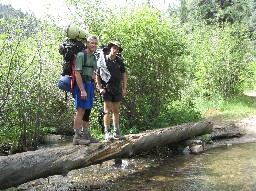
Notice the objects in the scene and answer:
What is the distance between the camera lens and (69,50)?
5961 millimetres

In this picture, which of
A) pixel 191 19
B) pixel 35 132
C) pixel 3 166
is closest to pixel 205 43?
pixel 35 132

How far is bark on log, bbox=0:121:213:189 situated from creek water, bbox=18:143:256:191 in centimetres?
48

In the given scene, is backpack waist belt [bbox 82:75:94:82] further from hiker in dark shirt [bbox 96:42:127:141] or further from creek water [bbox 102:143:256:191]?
creek water [bbox 102:143:256:191]

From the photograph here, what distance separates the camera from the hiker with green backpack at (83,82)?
5902mm

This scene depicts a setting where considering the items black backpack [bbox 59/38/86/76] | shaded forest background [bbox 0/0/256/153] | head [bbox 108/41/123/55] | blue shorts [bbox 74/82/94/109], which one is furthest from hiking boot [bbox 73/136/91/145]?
shaded forest background [bbox 0/0/256/153]

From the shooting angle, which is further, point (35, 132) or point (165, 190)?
point (35, 132)

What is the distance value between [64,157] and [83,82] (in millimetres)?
1455

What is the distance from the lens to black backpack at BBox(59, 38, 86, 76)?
19.6 ft

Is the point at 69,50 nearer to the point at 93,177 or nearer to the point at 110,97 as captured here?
the point at 110,97

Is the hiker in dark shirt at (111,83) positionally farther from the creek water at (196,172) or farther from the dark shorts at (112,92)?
the creek water at (196,172)

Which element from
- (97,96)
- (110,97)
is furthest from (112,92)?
(97,96)

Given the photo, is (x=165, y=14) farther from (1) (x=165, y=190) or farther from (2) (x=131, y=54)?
(1) (x=165, y=190)

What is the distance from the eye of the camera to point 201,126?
31.8ft

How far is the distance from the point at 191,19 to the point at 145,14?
33776mm
